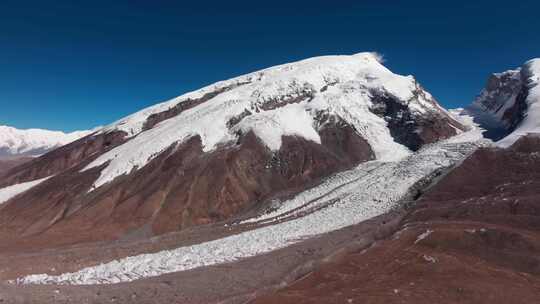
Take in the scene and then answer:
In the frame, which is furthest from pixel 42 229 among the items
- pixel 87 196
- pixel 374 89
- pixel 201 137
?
pixel 374 89

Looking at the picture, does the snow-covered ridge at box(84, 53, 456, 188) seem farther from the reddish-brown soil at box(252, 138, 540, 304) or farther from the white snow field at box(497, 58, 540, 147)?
the reddish-brown soil at box(252, 138, 540, 304)

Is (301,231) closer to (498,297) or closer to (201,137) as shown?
(498,297)

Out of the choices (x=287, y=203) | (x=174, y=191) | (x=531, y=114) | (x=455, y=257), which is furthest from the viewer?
(x=174, y=191)

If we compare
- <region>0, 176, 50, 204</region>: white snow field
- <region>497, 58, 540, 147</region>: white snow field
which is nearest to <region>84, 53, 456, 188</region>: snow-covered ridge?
<region>0, 176, 50, 204</region>: white snow field

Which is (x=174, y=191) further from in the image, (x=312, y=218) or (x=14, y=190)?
(x=14, y=190)

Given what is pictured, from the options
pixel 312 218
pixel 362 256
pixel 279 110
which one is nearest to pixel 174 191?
pixel 312 218
